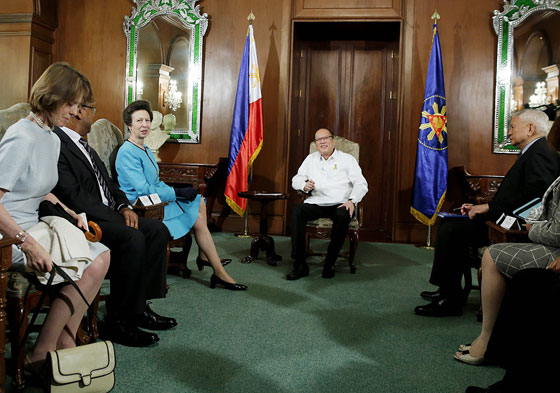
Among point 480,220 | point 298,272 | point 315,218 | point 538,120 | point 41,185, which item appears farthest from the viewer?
point 315,218

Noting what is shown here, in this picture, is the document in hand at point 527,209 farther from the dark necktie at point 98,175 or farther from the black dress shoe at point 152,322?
the dark necktie at point 98,175

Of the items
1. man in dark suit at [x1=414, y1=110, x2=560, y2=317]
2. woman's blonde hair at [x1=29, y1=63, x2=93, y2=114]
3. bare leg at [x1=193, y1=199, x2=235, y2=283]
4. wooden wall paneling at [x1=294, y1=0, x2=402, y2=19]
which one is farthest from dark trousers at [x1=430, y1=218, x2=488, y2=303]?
wooden wall paneling at [x1=294, y1=0, x2=402, y2=19]

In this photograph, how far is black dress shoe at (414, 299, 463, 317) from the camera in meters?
3.10

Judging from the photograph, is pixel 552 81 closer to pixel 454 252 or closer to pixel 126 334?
pixel 454 252

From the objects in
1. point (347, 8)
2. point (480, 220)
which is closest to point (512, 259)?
point (480, 220)

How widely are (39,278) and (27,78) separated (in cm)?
542

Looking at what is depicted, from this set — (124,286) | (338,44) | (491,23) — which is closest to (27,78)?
(338,44)

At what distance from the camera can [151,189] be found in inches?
134

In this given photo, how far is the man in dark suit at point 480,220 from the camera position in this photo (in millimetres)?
3033

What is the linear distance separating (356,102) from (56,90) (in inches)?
194

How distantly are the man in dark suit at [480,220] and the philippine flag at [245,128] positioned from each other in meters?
2.96

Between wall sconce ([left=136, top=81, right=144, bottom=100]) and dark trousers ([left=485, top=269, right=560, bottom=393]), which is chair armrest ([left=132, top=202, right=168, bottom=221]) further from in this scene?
wall sconce ([left=136, top=81, right=144, bottom=100])

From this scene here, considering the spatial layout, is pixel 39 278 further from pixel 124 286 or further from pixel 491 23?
pixel 491 23

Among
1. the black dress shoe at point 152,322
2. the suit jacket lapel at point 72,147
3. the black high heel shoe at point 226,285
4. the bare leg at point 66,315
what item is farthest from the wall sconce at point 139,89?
the bare leg at point 66,315
